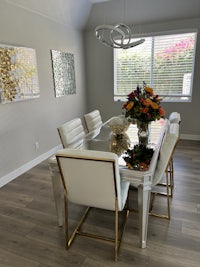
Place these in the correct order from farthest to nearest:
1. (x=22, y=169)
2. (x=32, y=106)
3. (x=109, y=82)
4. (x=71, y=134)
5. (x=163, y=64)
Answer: (x=109, y=82)
(x=163, y=64)
(x=32, y=106)
(x=22, y=169)
(x=71, y=134)

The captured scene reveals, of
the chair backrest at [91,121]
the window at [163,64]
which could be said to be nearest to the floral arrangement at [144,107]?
the chair backrest at [91,121]

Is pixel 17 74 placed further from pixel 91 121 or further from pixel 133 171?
pixel 133 171

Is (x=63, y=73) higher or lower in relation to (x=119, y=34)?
lower

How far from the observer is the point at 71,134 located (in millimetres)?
2418

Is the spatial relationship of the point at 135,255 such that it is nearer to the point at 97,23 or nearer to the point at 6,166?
the point at 6,166

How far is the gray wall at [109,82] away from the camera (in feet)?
14.2

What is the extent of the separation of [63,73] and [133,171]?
318cm

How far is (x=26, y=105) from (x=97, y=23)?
8.95 feet

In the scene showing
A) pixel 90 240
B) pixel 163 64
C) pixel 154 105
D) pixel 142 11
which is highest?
pixel 142 11

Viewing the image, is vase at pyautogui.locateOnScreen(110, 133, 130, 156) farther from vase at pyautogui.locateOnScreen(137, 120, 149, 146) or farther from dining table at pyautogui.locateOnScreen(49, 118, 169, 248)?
vase at pyautogui.locateOnScreen(137, 120, 149, 146)

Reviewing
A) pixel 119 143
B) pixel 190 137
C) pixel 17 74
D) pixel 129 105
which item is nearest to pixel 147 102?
pixel 129 105

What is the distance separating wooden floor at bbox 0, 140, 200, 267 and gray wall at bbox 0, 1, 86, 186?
2.07 ft

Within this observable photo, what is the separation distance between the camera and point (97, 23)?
4680 millimetres

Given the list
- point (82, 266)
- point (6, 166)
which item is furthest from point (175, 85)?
point (82, 266)
